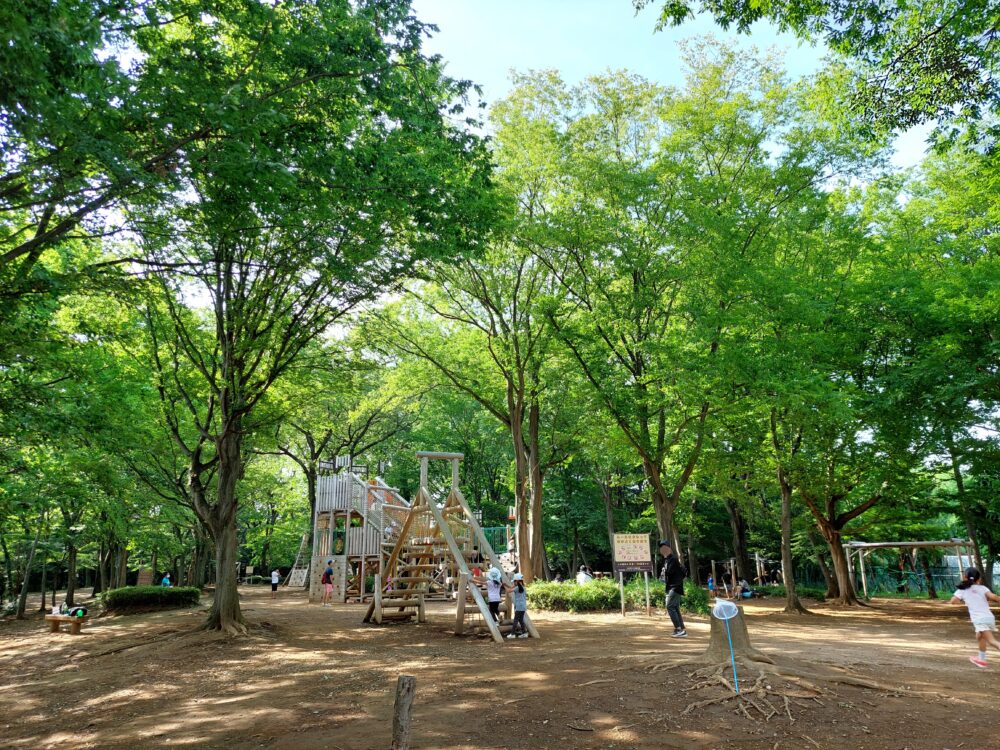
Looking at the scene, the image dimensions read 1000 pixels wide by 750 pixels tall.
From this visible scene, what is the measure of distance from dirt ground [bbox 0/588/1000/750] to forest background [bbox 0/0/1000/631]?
3.54m

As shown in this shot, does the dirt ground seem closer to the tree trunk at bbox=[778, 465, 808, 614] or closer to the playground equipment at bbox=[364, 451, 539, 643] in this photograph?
the playground equipment at bbox=[364, 451, 539, 643]

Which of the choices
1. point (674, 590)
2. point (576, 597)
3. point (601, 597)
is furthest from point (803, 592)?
point (674, 590)

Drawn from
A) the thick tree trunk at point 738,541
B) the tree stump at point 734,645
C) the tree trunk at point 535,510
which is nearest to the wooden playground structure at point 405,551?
the tree trunk at point 535,510

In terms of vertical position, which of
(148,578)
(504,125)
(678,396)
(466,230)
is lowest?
(148,578)

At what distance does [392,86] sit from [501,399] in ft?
51.5

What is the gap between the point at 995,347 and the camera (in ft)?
44.5

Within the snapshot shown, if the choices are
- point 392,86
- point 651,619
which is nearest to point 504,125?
point 392,86

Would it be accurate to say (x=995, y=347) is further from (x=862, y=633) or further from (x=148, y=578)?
(x=148, y=578)

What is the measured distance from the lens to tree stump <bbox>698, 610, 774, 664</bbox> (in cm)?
766

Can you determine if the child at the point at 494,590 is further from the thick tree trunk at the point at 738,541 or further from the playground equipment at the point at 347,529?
the thick tree trunk at the point at 738,541

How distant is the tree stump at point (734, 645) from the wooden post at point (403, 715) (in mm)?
4345

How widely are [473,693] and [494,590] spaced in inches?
204

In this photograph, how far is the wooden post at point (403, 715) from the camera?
479 cm

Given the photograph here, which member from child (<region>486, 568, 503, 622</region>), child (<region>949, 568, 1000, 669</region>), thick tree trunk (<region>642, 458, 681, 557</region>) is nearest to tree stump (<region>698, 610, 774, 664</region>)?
child (<region>949, 568, 1000, 669</region>)
